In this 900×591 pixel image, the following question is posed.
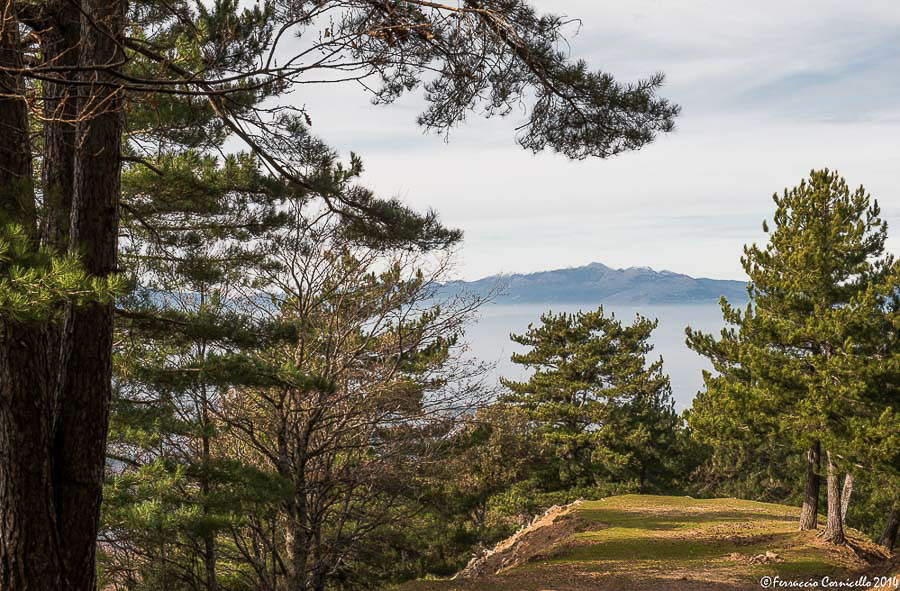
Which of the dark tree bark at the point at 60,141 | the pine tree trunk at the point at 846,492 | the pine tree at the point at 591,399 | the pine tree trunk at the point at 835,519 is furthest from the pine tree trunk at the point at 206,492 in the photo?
the pine tree at the point at 591,399

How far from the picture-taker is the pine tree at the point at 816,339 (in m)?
11.5

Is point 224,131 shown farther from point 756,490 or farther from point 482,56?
point 756,490

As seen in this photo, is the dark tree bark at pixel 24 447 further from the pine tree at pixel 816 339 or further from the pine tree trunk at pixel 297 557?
the pine tree at pixel 816 339

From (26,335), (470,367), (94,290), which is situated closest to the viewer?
(94,290)

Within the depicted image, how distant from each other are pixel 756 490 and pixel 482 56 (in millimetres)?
21946

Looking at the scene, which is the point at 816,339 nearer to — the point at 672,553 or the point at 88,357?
the point at 672,553

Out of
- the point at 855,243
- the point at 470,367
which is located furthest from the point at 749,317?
the point at 470,367

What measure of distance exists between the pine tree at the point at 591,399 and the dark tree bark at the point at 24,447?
60.3 ft

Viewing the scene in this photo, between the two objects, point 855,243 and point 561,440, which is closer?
point 855,243

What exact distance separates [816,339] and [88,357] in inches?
462

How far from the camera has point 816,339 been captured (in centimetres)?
1216

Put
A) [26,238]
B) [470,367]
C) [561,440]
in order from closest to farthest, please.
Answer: [26,238] → [470,367] → [561,440]

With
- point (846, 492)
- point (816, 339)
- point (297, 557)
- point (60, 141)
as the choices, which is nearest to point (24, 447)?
point (60, 141)

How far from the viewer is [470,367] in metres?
11.5
